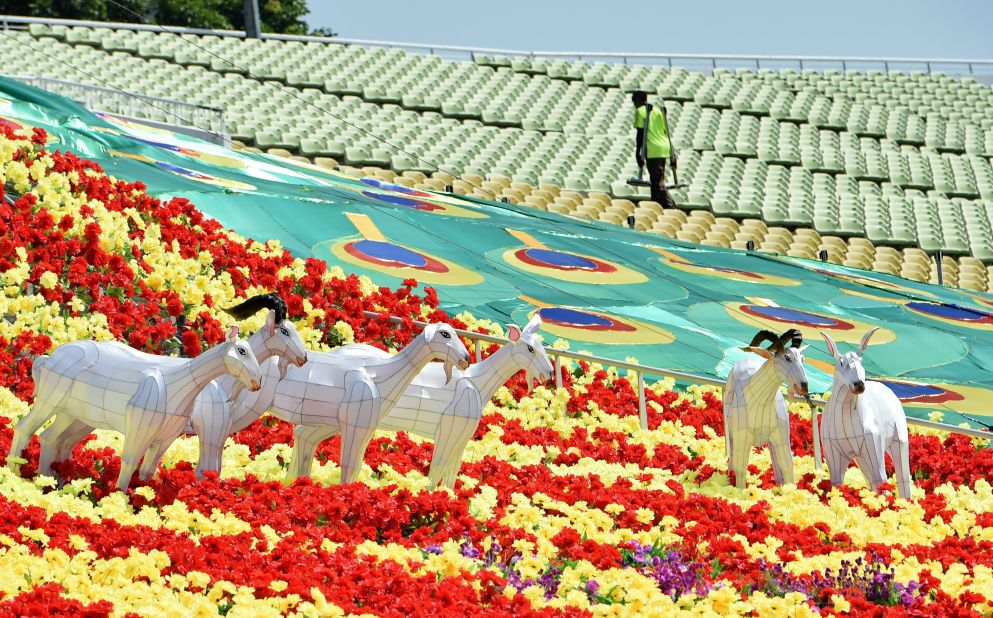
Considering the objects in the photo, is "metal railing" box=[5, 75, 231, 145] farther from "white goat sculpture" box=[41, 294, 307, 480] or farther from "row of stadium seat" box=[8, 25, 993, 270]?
"white goat sculpture" box=[41, 294, 307, 480]

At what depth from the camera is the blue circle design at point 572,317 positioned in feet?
43.2

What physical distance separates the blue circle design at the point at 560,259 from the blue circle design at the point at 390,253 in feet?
5.49

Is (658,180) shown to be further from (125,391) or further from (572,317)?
(125,391)

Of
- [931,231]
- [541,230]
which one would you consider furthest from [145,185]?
[931,231]

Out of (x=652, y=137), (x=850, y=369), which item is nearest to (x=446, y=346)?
(x=850, y=369)

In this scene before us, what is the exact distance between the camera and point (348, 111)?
29.9 m

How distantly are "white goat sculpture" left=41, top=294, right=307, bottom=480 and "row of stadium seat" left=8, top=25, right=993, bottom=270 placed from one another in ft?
60.1

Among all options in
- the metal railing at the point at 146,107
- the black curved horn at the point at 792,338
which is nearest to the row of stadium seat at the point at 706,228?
the metal railing at the point at 146,107

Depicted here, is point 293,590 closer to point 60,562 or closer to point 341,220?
point 60,562

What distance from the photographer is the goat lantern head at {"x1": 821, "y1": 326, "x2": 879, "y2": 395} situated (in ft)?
27.1

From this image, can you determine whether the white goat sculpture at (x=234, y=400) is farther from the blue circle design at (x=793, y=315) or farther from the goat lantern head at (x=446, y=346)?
the blue circle design at (x=793, y=315)

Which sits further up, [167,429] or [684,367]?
[167,429]

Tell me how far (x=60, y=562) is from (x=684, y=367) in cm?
733

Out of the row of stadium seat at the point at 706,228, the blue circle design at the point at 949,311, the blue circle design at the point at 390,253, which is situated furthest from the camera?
the row of stadium seat at the point at 706,228
